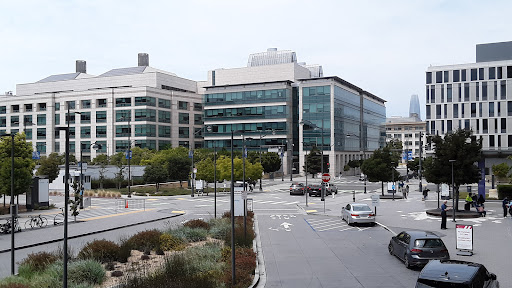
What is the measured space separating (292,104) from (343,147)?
1528 cm

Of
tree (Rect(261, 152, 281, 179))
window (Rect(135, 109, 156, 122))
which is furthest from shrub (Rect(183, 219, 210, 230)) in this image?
window (Rect(135, 109, 156, 122))

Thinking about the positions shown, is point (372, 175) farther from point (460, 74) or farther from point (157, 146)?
point (157, 146)

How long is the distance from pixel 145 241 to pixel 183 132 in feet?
319

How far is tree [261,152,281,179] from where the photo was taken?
307ft

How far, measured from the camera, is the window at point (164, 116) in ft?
369

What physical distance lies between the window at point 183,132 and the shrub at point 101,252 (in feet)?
323

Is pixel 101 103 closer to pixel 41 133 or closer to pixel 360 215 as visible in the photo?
pixel 41 133

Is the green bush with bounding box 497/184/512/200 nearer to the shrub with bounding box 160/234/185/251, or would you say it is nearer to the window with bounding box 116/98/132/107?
the shrub with bounding box 160/234/185/251

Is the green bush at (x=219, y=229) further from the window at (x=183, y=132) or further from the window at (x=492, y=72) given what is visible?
the window at (x=183, y=132)

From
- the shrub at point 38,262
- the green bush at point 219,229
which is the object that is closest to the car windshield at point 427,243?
the green bush at point 219,229

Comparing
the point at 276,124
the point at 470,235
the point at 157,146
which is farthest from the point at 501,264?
the point at 157,146

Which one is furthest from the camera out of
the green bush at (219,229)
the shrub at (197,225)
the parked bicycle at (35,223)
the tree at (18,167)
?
the tree at (18,167)

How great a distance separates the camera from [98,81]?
386 ft

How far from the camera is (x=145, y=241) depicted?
73.7 ft
